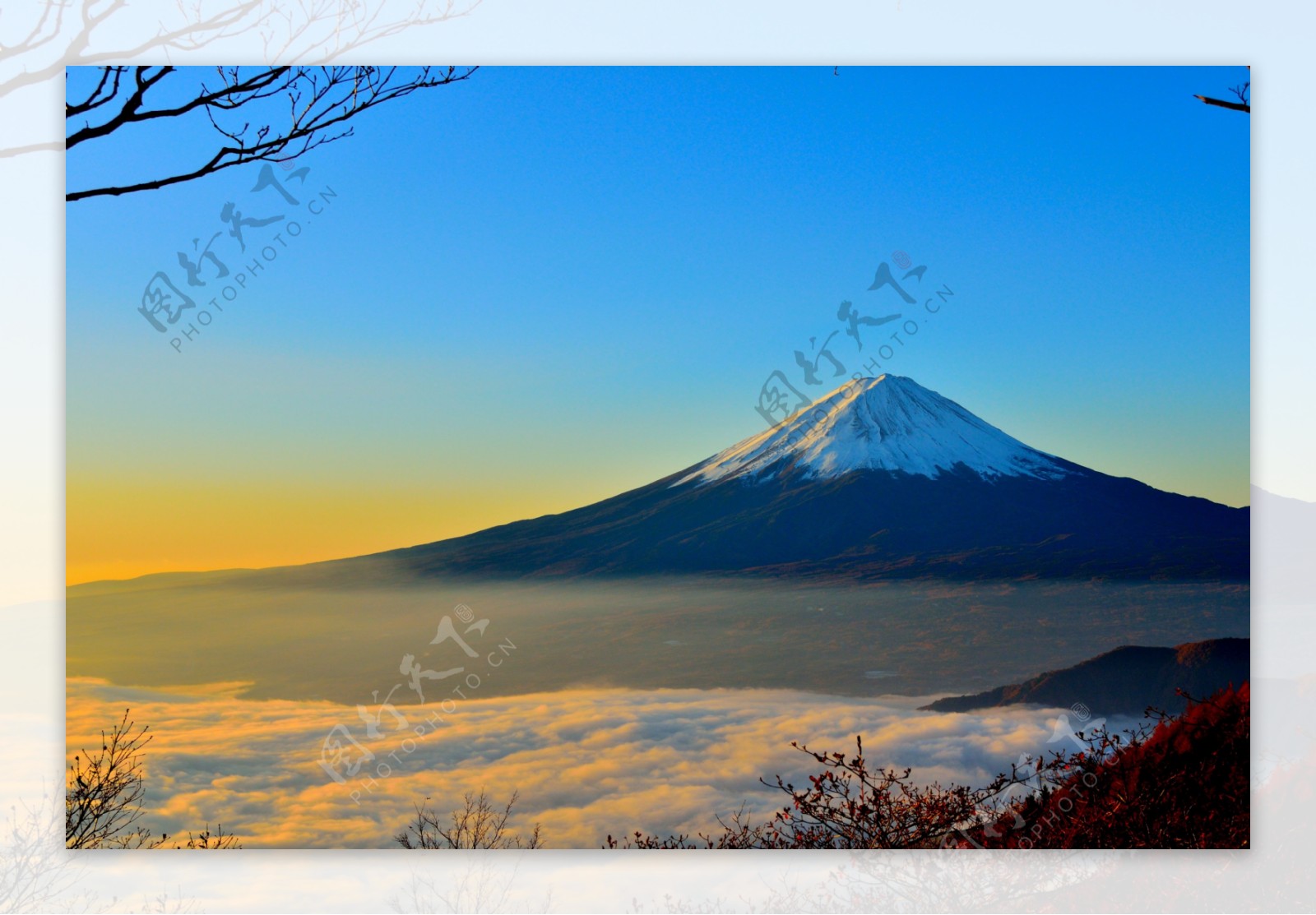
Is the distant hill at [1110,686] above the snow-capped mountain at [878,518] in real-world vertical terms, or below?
below

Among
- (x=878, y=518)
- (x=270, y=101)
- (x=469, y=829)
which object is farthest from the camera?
(x=878, y=518)

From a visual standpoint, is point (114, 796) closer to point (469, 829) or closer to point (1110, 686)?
point (469, 829)

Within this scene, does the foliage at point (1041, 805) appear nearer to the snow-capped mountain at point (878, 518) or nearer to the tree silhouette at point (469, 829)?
the tree silhouette at point (469, 829)

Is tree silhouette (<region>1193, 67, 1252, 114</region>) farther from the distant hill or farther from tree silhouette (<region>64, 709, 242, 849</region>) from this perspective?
tree silhouette (<region>64, 709, 242, 849</region>)

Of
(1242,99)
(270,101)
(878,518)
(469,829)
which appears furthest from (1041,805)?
(270,101)

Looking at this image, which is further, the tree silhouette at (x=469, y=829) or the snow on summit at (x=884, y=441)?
the snow on summit at (x=884, y=441)

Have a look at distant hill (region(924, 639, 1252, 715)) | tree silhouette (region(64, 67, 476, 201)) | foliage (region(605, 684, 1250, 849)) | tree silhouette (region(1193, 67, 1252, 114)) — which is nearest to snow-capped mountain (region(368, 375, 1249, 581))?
distant hill (region(924, 639, 1252, 715))

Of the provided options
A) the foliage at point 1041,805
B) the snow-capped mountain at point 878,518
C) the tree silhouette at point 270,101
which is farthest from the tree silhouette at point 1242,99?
the tree silhouette at point 270,101
